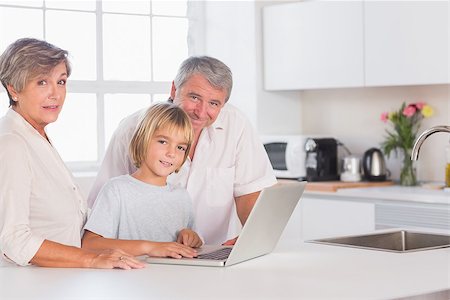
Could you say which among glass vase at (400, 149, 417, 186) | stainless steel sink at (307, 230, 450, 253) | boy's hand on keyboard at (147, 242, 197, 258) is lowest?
stainless steel sink at (307, 230, 450, 253)

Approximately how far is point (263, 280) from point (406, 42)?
298 centimetres

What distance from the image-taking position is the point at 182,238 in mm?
2850

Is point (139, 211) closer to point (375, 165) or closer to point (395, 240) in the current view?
point (395, 240)

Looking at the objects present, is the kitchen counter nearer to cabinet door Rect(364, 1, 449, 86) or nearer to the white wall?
cabinet door Rect(364, 1, 449, 86)

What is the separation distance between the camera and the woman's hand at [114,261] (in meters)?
2.52

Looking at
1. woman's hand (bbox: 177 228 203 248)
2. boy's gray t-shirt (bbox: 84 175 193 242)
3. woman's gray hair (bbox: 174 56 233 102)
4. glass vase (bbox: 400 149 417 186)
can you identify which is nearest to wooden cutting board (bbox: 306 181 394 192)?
glass vase (bbox: 400 149 417 186)

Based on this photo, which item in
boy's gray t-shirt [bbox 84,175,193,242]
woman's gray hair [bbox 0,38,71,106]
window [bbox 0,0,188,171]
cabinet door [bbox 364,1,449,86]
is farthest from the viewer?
window [bbox 0,0,188,171]

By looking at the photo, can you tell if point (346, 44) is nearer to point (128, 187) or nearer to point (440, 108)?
point (440, 108)

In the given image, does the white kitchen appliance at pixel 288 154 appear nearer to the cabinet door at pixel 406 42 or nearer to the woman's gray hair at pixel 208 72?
the cabinet door at pixel 406 42

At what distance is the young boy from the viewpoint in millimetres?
2836

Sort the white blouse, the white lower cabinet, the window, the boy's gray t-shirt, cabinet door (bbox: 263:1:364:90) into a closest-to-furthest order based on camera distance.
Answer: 1. the white blouse
2. the boy's gray t-shirt
3. the white lower cabinet
4. cabinet door (bbox: 263:1:364:90)
5. the window

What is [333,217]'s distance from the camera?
16.9ft

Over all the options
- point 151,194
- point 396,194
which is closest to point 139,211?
point 151,194

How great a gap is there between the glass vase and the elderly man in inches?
73.5
